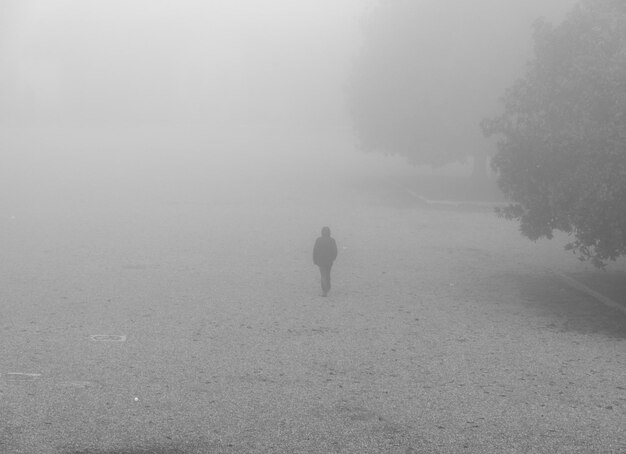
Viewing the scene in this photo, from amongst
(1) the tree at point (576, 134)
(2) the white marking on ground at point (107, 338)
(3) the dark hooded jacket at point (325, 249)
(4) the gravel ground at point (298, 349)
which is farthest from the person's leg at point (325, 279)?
(2) the white marking on ground at point (107, 338)

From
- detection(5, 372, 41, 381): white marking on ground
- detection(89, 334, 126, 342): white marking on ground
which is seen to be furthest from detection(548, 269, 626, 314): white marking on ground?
detection(5, 372, 41, 381): white marking on ground

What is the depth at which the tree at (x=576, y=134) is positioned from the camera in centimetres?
1880

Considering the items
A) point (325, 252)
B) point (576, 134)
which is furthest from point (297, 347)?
point (576, 134)

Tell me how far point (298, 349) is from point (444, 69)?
32646 mm

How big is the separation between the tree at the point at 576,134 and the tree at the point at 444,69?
2019 centimetres

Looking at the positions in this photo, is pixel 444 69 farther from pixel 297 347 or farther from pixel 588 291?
pixel 297 347

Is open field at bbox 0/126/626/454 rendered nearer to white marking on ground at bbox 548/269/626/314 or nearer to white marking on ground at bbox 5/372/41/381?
white marking on ground at bbox 5/372/41/381

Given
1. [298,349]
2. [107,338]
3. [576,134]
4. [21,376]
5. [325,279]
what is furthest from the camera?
[576,134]

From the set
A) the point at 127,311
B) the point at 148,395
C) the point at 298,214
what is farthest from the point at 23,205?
the point at 148,395

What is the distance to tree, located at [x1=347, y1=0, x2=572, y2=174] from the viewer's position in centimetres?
4350

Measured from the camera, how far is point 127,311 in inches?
675

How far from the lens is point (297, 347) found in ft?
47.3

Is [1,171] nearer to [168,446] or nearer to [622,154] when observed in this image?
[622,154]

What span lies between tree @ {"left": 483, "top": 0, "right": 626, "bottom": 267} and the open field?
166 centimetres
